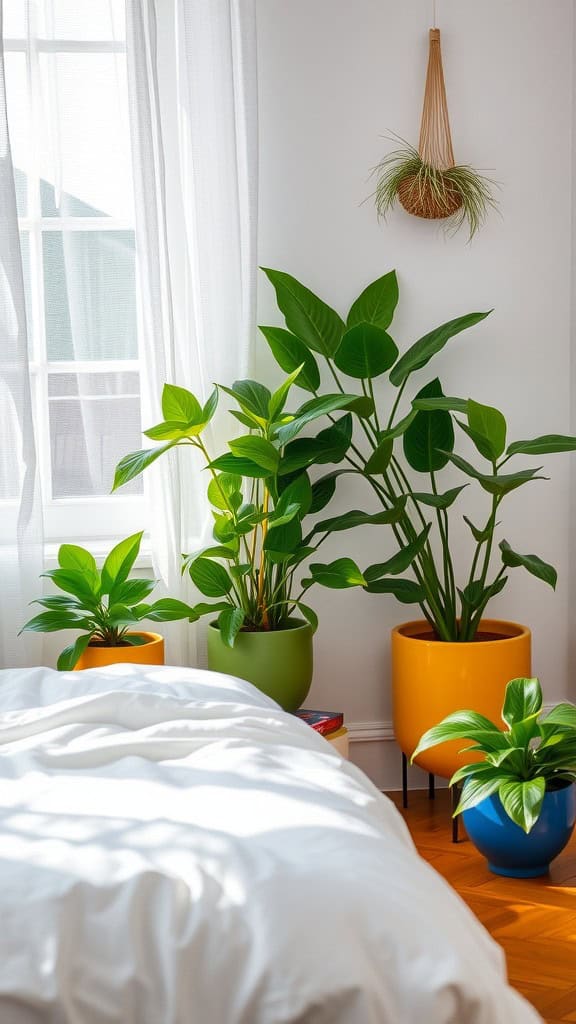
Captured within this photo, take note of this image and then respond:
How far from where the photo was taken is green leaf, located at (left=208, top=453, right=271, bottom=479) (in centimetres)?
272

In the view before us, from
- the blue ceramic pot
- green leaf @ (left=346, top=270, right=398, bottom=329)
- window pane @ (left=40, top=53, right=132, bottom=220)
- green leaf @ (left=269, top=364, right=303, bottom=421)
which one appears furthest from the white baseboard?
window pane @ (left=40, top=53, right=132, bottom=220)

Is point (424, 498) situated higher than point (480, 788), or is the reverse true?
point (424, 498)

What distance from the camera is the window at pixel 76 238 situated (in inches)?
115

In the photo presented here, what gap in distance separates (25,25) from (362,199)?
1068 mm

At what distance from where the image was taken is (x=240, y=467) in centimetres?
273

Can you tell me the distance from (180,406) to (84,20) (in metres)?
1.17

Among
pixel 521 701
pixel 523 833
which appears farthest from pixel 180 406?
pixel 523 833

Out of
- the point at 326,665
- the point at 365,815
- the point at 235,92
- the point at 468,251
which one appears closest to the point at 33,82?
the point at 235,92

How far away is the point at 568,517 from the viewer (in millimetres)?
3322

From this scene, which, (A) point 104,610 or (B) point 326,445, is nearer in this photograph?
(A) point 104,610

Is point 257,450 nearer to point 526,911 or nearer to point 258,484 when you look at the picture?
point 258,484

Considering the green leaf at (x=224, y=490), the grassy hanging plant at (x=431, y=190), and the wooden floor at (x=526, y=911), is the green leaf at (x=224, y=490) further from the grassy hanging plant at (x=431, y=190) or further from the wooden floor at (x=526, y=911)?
the wooden floor at (x=526, y=911)

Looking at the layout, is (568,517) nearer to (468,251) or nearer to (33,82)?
(468,251)

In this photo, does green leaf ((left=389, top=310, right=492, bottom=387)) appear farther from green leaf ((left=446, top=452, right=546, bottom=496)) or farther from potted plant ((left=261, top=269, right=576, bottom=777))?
green leaf ((left=446, top=452, right=546, bottom=496))
